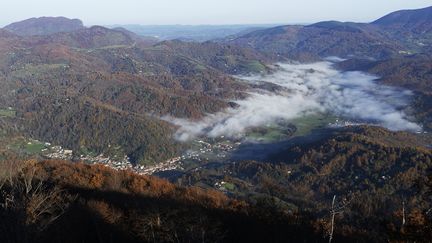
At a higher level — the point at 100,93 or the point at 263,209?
the point at 263,209

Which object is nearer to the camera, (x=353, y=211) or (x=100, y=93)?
(x=353, y=211)

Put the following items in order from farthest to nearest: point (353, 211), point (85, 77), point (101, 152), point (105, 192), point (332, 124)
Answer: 1. point (85, 77)
2. point (332, 124)
3. point (101, 152)
4. point (353, 211)
5. point (105, 192)

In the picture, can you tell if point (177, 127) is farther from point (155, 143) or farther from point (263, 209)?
point (263, 209)

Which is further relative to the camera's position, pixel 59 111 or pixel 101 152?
pixel 59 111

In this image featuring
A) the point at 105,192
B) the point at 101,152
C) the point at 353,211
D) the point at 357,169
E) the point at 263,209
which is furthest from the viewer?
the point at 101,152

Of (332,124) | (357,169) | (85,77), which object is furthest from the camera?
(85,77)

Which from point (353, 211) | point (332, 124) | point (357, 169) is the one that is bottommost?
point (332, 124)

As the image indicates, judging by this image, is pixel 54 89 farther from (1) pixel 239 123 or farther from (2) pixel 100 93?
(1) pixel 239 123

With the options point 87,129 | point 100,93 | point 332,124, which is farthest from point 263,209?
point 100,93

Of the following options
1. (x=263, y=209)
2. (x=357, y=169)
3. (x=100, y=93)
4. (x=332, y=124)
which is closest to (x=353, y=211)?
(x=263, y=209)
